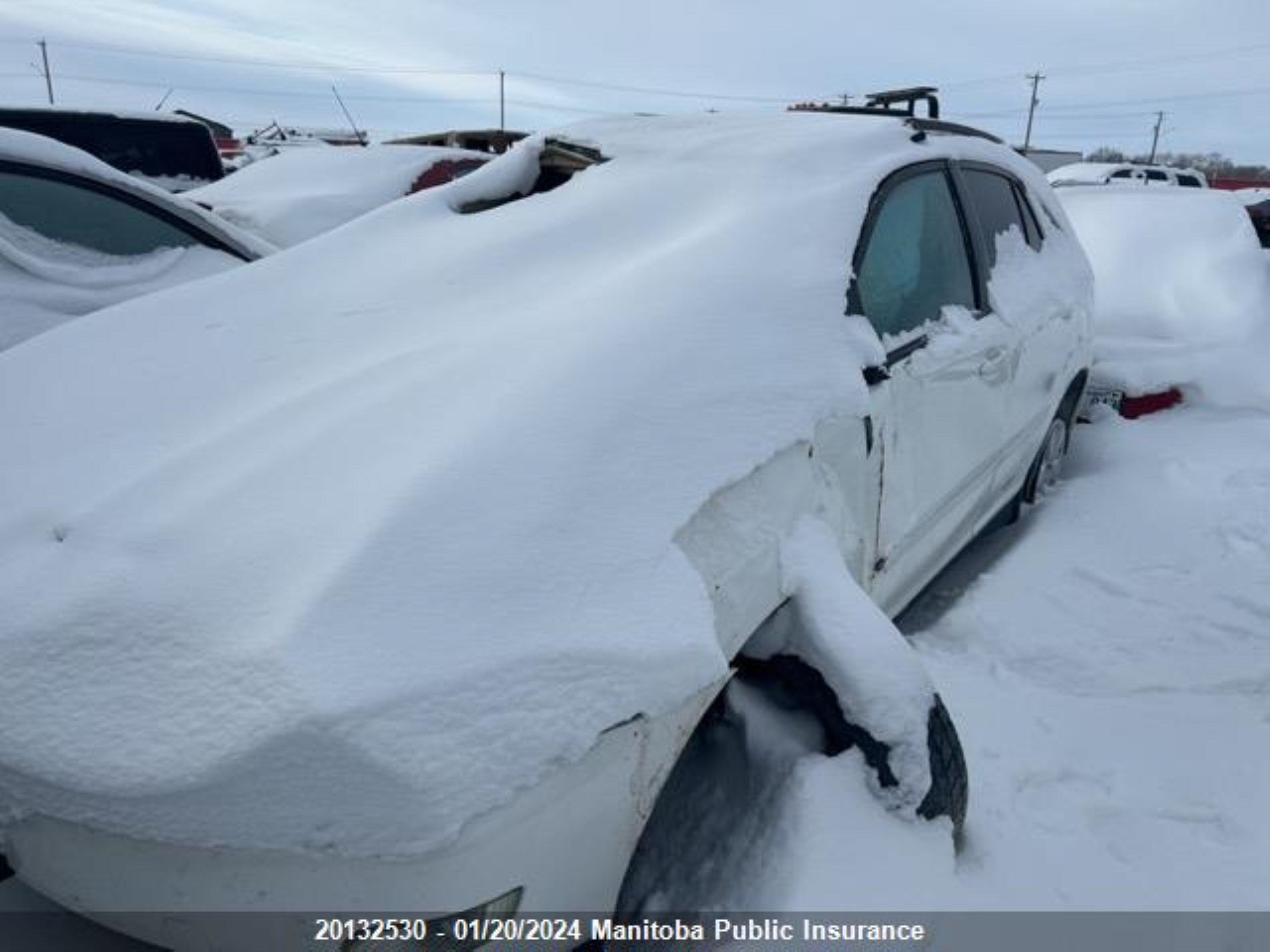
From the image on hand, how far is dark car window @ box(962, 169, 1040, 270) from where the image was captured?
3162mm

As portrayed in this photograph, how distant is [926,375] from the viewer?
245 centimetres

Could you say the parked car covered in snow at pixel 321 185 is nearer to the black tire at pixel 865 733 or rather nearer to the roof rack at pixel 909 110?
the roof rack at pixel 909 110

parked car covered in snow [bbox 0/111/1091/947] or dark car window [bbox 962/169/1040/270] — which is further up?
dark car window [bbox 962/169/1040/270]

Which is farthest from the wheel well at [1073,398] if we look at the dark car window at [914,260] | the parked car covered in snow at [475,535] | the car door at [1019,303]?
the parked car covered in snow at [475,535]

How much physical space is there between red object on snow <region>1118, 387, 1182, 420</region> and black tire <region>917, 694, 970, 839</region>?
334 centimetres

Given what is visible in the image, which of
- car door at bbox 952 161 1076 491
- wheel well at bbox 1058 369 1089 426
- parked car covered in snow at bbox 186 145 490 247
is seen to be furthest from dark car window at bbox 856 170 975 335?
parked car covered in snow at bbox 186 145 490 247

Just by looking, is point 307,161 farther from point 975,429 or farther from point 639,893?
point 639,893

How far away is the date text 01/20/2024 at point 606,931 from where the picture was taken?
1169 millimetres

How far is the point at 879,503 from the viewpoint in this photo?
224cm

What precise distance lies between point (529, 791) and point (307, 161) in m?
8.70

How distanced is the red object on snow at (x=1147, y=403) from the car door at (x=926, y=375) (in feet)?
6.04

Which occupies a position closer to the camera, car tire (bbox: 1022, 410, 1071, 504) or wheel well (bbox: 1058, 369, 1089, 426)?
car tire (bbox: 1022, 410, 1071, 504)

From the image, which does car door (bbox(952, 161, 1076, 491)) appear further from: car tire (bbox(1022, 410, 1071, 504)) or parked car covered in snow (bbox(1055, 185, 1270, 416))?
parked car covered in snow (bbox(1055, 185, 1270, 416))

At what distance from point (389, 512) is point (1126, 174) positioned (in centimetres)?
2338
